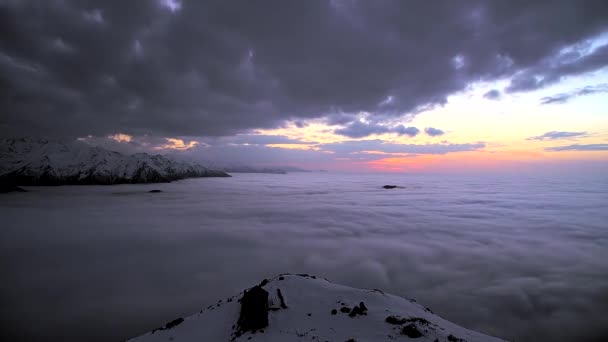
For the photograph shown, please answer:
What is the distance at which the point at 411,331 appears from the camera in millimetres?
5957

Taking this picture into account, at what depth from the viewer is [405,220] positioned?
29.5 metres

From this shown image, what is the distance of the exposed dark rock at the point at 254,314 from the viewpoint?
675cm

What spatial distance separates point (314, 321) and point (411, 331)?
281 centimetres

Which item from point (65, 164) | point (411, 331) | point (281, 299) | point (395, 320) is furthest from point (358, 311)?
point (65, 164)

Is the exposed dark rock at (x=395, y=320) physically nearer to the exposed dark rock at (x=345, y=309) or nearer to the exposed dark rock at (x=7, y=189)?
the exposed dark rock at (x=345, y=309)

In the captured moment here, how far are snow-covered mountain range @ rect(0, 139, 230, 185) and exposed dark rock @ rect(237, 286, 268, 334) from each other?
72.2 meters

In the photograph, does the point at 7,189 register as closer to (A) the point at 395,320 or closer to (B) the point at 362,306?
(B) the point at 362,306

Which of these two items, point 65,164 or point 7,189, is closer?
point 7,189

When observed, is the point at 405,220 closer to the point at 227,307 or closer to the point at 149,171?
Answer: the point at 227,307

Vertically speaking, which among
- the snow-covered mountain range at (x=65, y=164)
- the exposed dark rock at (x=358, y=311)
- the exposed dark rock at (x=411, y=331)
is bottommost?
the exposed dark rock at (x=358, y=311)

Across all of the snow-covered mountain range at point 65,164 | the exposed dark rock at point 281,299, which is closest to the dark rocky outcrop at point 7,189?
the snow-covered mountain range at point 65,164

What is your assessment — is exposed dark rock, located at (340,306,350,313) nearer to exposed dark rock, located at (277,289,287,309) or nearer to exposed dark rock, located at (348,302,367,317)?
exposed dark rock, located at (348,302,367,317)

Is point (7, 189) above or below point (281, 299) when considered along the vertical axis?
above

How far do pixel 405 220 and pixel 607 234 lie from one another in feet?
59.4
